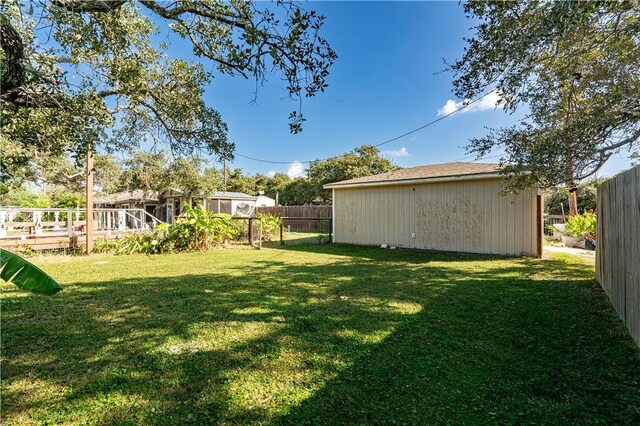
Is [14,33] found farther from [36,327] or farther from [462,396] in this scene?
[462,396]

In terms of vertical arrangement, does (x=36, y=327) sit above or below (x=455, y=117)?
below

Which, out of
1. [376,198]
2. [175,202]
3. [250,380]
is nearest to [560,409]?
[250,380]

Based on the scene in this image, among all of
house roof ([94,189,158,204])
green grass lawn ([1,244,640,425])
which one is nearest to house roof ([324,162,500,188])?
green grass lawn ([1,244,640,425])

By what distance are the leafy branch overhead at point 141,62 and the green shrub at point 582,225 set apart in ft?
40.2

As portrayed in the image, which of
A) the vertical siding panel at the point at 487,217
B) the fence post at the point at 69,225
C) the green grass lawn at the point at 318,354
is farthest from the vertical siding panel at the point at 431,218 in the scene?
the fence post at the point at 69,225

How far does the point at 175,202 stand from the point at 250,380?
74.5 feet

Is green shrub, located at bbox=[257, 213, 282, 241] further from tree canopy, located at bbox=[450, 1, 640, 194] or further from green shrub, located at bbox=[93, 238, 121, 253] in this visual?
tree canopy, located at bbox=[450, 1, 640, 194]

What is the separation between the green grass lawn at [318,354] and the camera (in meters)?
2.14

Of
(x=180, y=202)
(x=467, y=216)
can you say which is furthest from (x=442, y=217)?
(x=180, y=202)

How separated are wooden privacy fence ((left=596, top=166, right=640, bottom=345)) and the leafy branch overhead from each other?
3314 millimetres

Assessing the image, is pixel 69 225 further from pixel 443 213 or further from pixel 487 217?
pixel 487 217

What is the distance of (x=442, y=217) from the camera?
10492 millimetres

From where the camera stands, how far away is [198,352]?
301 centimetres

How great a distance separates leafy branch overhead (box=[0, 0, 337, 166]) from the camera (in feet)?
10.5
